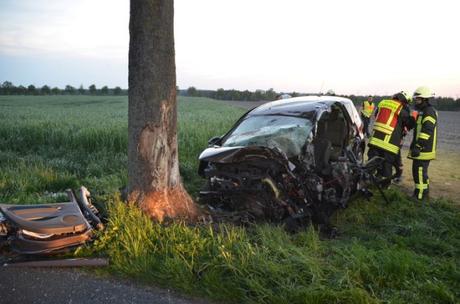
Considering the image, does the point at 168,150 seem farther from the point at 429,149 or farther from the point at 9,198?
the point at 429,149

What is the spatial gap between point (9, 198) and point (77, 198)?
60.8 inches

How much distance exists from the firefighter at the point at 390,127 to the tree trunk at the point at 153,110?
171 inches

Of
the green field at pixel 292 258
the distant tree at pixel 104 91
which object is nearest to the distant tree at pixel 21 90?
the distant tree at pixel 104 91

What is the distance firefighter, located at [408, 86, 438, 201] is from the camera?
7.03 m

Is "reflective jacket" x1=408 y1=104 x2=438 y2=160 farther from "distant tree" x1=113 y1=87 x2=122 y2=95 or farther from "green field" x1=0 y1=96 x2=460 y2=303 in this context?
"distant tree" x1=113 y1=87 x2=122 y2=95

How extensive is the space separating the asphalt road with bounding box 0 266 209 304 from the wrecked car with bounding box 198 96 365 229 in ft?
5.92

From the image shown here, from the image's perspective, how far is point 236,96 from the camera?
7231cm

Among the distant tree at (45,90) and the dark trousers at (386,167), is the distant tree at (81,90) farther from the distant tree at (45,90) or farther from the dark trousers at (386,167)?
the dark trousers at (386,167)

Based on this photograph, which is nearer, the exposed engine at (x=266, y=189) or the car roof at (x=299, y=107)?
the exposed engine at (x=266, y=189)

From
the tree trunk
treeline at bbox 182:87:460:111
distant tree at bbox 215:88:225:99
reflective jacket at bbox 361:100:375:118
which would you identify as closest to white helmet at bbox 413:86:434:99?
the tree trunk

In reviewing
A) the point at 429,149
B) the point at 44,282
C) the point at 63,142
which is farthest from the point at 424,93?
the point at 63,142

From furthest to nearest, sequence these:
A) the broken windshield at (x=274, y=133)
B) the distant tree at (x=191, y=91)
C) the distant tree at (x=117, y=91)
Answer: the distant tree at (x=191, y=91)
the distant tree at (x=117, y=91)
the broken windshield at (x=274, y=133)

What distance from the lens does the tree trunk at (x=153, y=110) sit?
14.3ft

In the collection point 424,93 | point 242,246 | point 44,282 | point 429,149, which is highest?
point 424,93
